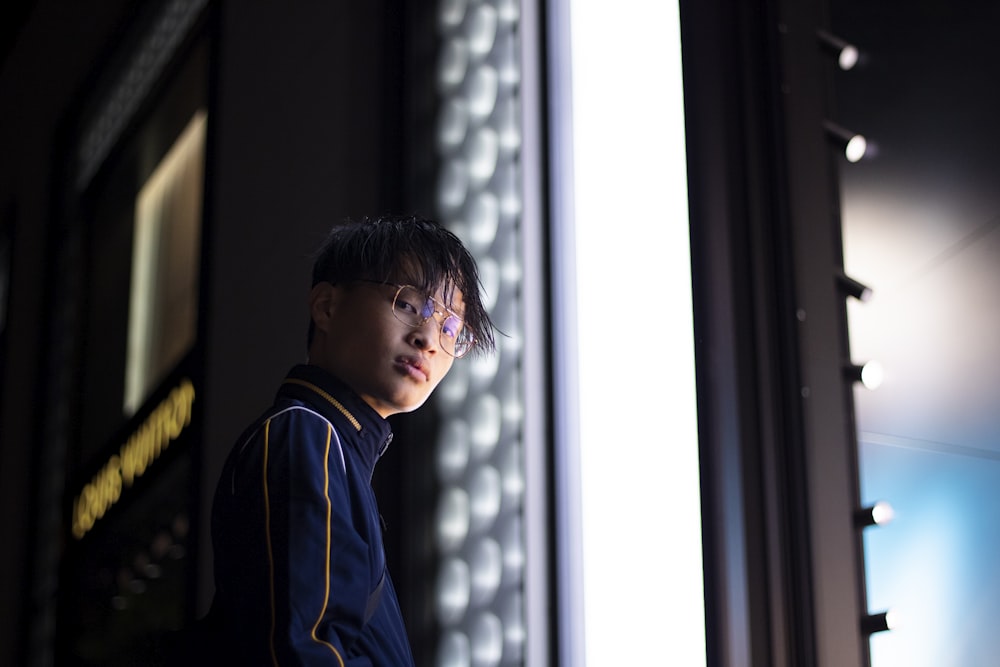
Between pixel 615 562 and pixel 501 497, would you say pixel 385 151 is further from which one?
pixel 615 562

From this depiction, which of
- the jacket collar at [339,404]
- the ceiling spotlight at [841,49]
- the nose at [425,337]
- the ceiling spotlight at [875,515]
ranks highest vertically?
the ceiling spotlight at [841,49]

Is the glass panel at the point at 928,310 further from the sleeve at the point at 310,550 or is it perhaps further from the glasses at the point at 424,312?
the sleeve at the point at 310,550

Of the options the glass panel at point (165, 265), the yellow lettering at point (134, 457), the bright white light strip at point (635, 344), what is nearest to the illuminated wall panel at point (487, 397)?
the bright white light strip at point (635, 344)

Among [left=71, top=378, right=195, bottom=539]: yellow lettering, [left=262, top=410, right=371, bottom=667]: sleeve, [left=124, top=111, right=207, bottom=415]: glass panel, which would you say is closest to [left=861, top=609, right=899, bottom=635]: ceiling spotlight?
[left=262, top=410, right=371, bottom=667]: sleeve

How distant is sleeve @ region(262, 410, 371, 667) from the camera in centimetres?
114

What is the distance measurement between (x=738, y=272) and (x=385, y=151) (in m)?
1.00

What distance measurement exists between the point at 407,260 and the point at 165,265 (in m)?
2.82

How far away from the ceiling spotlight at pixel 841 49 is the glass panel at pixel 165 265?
2.31 m

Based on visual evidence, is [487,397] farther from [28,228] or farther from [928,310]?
[28,228]

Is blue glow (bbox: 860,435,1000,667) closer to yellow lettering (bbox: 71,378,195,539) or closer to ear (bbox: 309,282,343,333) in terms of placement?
ear (bbox: 309,282,343,333)

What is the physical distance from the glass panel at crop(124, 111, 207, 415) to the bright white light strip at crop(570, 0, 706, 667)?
1955 millimetres

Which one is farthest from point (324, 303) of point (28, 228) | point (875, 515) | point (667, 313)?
point (28, 228)

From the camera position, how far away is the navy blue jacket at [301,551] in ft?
3.76

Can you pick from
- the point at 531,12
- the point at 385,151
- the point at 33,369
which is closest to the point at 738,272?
the point at 531,12
